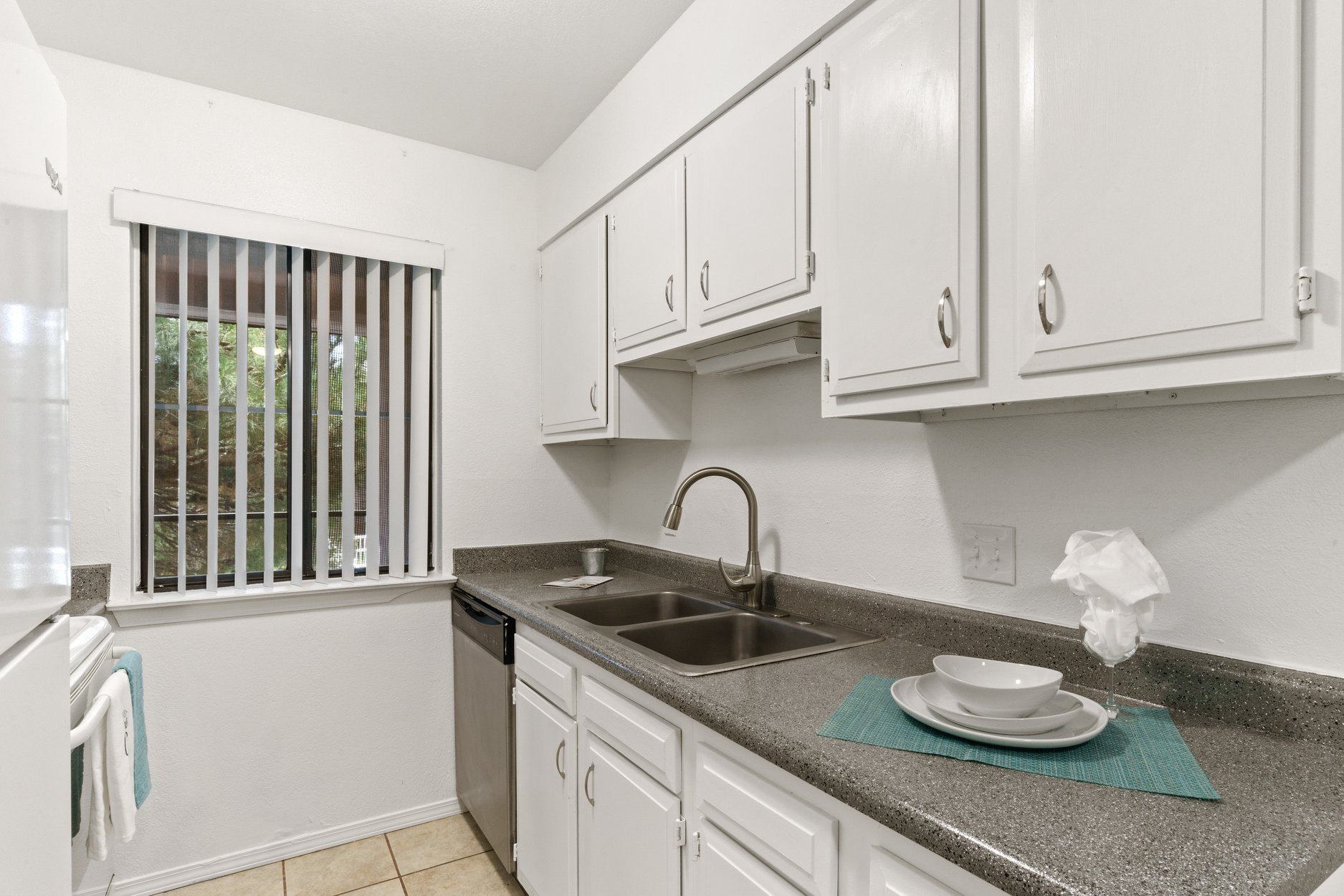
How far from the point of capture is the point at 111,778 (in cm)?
148

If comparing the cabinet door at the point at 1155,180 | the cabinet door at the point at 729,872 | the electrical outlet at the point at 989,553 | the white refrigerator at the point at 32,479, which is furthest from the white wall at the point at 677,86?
the cabinet door at the point at 729,872

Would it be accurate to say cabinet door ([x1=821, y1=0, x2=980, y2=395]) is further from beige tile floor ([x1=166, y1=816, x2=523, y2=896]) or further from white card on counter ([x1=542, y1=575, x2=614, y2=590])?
beige tile floor ([x1=166, y1=816, x2=523, y2=896])

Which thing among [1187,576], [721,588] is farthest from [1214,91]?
[721,588]

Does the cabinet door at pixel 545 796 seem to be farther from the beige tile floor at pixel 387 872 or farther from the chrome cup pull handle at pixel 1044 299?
the chrome cup pull handle at pixel 1044 299

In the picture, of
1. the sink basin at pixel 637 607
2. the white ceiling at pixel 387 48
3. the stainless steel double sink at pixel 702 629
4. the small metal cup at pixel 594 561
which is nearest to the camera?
the stainless steel double sink at pixel 702 629

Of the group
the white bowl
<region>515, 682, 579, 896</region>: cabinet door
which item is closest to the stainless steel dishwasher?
<region>515, 682, 579, 896</region>: cabinet door

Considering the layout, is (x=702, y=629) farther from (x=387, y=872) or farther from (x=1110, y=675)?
(x=387, y=872)

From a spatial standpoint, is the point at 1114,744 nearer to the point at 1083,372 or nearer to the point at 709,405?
the point at 1083,372

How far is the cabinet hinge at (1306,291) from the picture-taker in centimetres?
77

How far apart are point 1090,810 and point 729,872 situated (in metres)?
0.60

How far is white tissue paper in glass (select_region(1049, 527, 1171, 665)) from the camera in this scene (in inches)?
39.2

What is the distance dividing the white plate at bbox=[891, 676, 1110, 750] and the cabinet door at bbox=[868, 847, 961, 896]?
0.20 meters

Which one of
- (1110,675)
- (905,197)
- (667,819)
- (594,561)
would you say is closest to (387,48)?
(905,197)

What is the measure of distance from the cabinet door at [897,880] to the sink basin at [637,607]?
1111mm
